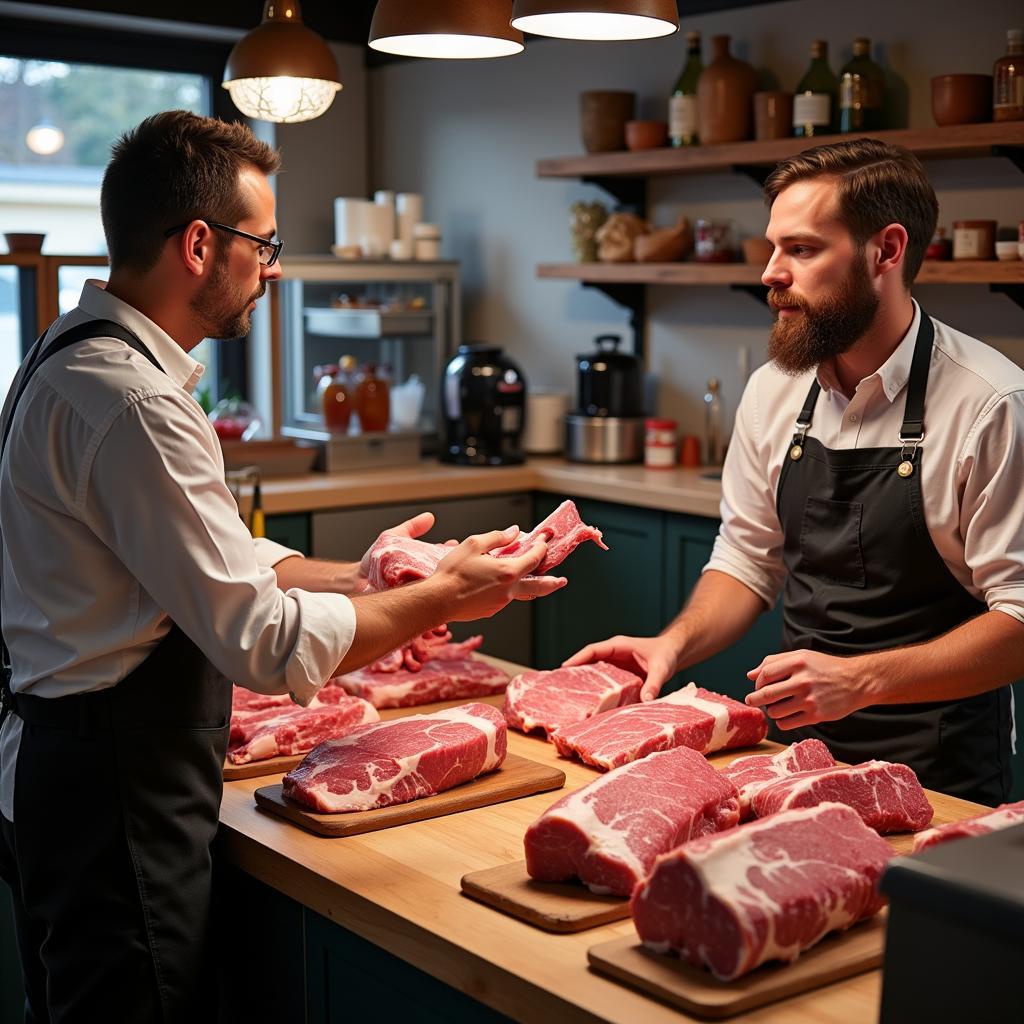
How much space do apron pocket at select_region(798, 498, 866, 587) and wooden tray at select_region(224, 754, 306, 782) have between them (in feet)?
3.19

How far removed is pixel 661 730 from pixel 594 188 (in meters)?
3.17

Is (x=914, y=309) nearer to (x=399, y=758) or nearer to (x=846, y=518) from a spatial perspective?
(x=846, y=518)

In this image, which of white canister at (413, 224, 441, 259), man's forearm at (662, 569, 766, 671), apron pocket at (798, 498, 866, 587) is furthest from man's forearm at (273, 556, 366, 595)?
white canister at (413, 224, 441, 259)

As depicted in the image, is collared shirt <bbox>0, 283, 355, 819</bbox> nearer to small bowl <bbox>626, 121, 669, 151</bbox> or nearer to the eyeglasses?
the eyeglasses

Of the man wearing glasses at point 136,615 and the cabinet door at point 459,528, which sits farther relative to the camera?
the cabinet door at point 459,528

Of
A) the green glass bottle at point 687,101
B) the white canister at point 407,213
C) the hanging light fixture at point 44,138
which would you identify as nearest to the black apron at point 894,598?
the green glass bottle at point 687,101

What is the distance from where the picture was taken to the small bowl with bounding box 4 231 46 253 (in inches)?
158

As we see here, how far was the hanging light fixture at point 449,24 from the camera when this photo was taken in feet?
6.79

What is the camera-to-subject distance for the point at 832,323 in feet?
7.95

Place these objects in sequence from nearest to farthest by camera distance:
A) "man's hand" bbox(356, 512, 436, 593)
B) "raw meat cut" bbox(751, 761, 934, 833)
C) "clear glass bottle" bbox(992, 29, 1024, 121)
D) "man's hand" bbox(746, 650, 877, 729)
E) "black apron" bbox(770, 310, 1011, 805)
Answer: "raw meat cut" bbox(751, 761, 934, 833) → "man's hand" bbox(746, 650, 877, 729) → "man's hand" bbox(356, 512, 436, 593) → "black apron" bbox(770, 310, 1011, 805) → "clear glass bottle" bbox(992, 29, 1024, 121)

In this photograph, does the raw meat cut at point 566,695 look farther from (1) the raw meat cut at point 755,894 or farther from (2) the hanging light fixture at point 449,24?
(2) the hanging light fixture at point 449,24

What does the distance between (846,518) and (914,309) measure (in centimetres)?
40

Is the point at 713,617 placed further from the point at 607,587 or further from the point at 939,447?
the point at 607,587

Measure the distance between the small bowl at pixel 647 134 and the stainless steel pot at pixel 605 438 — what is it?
0.87 meters
